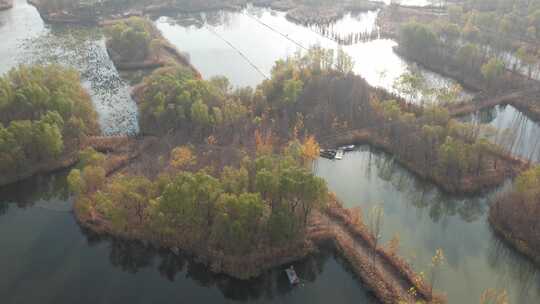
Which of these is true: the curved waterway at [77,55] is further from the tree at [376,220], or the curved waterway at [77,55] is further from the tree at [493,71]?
the tree at [493,71]

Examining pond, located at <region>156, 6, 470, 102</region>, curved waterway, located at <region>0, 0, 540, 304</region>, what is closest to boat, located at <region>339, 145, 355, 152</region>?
curved waterway, located at <region>0, 0, 540, 304</region>

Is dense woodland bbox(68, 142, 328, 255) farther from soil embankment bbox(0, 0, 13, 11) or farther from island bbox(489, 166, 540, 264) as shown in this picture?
soil embankment bbox(0, 0, 13, 11)

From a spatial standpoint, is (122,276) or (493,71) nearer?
(122,276)

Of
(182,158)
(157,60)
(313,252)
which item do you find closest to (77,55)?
(157,60)

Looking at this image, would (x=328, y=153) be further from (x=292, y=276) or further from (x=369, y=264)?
(x=292, y=276)

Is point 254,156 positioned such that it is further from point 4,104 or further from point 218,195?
point 4,104

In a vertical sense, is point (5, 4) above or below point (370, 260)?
above
